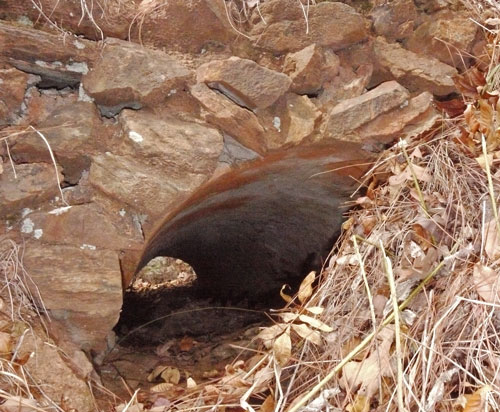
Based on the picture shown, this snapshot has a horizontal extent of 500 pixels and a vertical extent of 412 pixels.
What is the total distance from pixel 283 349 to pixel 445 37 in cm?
134

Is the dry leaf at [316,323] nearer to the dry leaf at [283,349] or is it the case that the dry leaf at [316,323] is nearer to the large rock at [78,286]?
the dry leaf at [283,349]

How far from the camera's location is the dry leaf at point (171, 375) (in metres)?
2.05

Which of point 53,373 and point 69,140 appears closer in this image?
point 53,373

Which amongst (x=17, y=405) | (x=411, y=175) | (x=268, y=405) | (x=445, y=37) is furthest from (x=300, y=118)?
(x=17, y=405)

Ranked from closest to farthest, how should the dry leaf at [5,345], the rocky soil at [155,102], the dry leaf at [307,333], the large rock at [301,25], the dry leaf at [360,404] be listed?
the dry leaf at [360,404]
the dry leaf at [5,345]
the dry leaf at [307,333]
the rocky soil at [155,102]
the large rock at [301,25]

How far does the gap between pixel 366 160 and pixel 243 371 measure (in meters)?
0.99

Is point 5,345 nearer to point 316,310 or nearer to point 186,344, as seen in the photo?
point 316,310

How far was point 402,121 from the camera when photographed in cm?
202

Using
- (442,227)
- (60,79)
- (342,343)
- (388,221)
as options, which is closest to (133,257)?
(60,79)

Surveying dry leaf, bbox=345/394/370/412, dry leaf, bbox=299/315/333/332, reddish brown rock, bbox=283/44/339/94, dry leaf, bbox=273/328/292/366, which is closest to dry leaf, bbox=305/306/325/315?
dry leaf, bbox=299/315/333/332

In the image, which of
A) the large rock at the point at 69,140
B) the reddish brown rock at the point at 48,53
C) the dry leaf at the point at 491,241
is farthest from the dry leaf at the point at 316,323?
the reddish brown rock at the point at 48,53

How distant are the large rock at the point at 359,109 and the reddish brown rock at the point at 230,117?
273 millimetres

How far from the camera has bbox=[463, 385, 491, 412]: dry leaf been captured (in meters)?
1.24

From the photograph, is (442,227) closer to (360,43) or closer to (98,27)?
(360,43)
